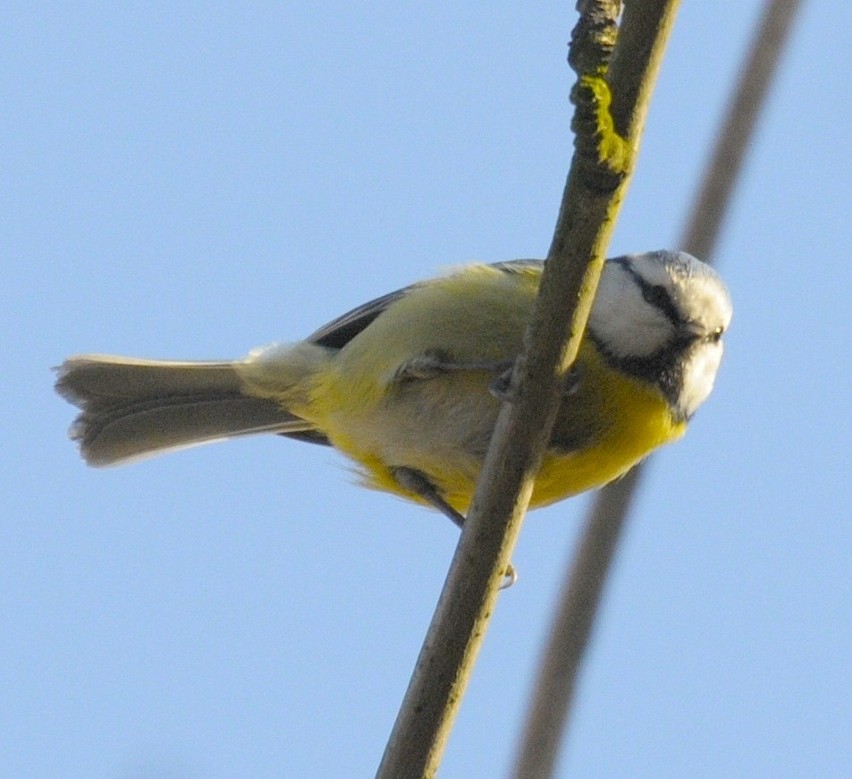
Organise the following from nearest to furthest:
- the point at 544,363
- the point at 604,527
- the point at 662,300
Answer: the point at 544,363 < the point at 604,527 < the point at 662,300

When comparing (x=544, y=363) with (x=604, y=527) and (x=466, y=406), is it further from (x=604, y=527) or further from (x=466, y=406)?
(x=466, y=406)

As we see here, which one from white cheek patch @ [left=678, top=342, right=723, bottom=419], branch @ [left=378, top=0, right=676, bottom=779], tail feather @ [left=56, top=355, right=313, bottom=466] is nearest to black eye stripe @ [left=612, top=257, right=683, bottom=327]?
white cheek patch @ [left=678, top=342, right=723, bottom=419]

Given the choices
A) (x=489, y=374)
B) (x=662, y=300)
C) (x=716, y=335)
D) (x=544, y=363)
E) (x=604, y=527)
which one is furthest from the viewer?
(x=716, y=335)

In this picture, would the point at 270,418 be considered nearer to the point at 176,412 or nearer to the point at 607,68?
the point at 176,412

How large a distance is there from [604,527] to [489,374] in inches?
31.9

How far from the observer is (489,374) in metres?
3.16

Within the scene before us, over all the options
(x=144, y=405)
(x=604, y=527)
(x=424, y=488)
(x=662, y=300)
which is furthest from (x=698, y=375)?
(x=144, y=405)

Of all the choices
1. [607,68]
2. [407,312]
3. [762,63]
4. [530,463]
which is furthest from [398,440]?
[607,68]

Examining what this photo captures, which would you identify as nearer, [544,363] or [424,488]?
[544,363]

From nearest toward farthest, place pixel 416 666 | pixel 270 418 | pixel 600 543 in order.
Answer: pixel 416 666
pixel 600 543
pixel 270 418

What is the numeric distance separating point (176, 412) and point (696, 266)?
1972 mm

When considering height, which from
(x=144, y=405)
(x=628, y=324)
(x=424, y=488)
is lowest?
(x=144, y=405)

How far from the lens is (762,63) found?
2564 mm

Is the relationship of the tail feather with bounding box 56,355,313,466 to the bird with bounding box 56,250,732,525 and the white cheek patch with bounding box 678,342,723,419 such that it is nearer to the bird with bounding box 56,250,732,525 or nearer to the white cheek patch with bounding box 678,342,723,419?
the bird with bounding box 56,250,732,525
